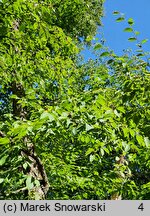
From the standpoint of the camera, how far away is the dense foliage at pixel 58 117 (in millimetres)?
4379

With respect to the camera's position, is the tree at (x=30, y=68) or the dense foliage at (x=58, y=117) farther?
the tree at (x=30, y=68)

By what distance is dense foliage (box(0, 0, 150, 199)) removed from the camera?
4379 mm

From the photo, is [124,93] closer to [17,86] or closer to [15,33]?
[15,33]

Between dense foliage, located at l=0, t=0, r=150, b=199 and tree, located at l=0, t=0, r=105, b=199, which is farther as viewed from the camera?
tree, located at l=0, t=0, r=105, b=199

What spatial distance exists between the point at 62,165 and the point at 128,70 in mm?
5520

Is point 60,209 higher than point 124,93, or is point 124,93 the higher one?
point 124,93

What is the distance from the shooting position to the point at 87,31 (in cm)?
1942

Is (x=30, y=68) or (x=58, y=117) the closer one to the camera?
(x=58, y=117)

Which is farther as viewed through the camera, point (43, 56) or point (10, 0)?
point (43, 56)

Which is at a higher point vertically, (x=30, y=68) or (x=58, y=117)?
(x=30, y=68)

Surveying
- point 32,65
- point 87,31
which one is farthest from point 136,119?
point 87,31

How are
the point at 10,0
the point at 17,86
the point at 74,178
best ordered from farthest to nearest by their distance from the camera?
1. the point at 17,86
2. the point at 74,178
3. the point at 10,0

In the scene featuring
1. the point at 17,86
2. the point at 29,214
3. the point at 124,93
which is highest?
the point at 17,86

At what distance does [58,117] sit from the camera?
4.09 meters
